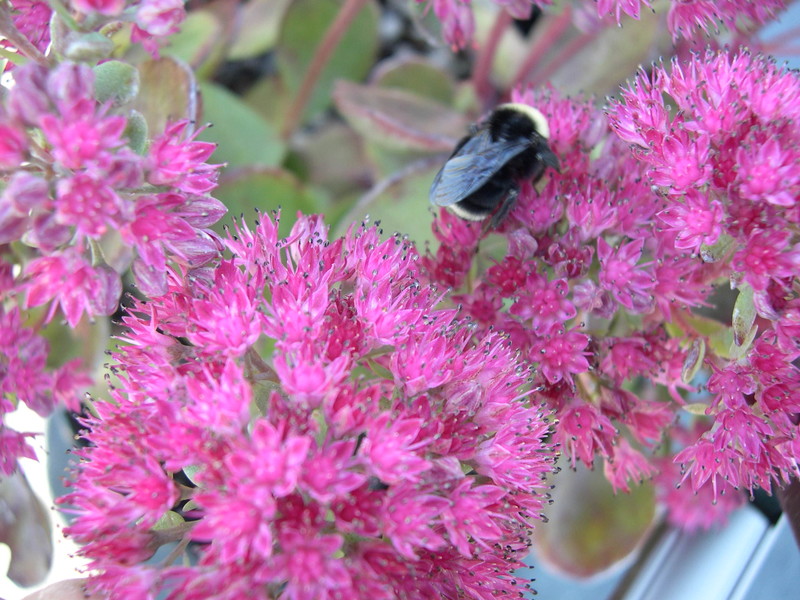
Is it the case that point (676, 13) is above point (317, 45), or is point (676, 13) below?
above

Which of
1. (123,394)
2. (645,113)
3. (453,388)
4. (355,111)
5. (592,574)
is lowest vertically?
(592,574)

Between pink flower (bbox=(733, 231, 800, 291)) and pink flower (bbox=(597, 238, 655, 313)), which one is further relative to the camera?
pink flower (bbox=(597, 238, 655, 313))

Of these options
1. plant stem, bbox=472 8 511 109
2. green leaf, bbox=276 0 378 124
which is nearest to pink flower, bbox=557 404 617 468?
plant stem, bbox=472 8 511 109

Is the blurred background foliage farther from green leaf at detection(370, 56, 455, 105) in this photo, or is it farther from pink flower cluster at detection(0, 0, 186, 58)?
pink flower cluster at detection(0, 0, 186, 58)

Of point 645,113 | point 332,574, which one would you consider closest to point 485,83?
point 645,113

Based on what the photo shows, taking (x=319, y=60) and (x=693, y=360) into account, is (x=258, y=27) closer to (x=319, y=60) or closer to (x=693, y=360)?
(x=319, y=60)

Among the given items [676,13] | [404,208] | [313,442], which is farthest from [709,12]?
[313,442]

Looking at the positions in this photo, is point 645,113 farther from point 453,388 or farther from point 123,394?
point 123,394
